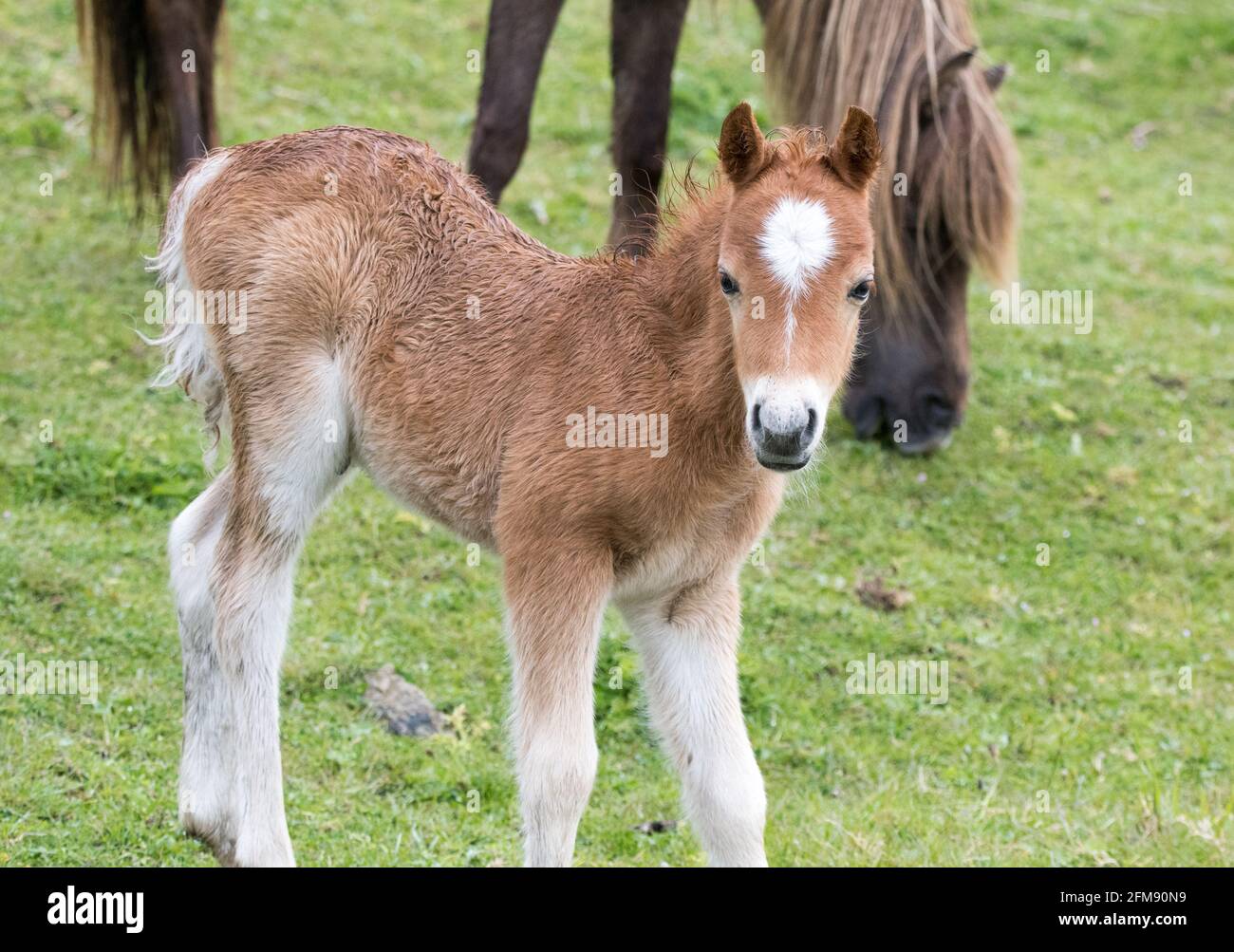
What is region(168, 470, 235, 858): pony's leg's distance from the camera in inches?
174

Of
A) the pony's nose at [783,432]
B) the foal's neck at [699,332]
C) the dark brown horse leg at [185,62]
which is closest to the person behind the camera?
the pony's nose at [783,432]

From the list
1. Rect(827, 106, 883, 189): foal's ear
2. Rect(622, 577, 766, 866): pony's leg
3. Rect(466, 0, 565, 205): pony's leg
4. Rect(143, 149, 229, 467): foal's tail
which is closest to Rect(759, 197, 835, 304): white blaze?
Rect(827, 106, 883, 189): foal's ear

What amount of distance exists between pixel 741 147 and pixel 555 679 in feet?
4.62

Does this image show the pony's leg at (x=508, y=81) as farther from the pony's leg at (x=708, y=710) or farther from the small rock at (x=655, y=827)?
the pony's leg at (x=708, y=710)

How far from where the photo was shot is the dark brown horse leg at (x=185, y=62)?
795 centimetres

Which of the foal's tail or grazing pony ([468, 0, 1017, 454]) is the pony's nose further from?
grazing pony ([468, 0, 1017, 454])

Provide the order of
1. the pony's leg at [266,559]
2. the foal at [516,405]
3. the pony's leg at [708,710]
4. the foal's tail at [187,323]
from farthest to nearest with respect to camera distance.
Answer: the foal's tail at [187,323] < the pony's leg at [266,559] < the pony's leg at [708,710] < the foal at [516,405]

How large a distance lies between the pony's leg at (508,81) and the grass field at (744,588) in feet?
5.63

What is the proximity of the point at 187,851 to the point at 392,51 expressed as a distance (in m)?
8.46

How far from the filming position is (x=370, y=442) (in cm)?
427

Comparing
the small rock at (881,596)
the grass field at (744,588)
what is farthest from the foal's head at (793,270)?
the small rock at (881,596)

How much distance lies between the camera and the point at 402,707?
556 cm

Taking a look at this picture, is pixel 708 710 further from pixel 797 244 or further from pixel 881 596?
pixel 881 596

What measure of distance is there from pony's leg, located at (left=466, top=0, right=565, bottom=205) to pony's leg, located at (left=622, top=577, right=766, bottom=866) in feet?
10.8
